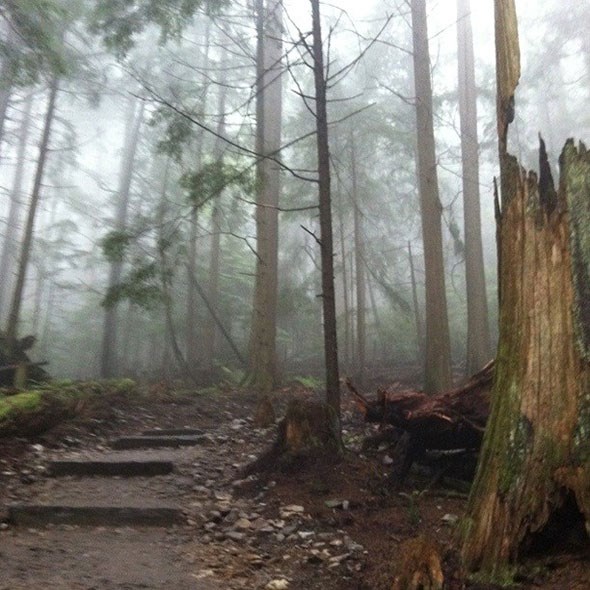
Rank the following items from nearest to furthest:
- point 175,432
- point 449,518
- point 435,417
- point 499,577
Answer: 1. point 499,577
2. point 449,518
3. point 435,417
4. point 175,432

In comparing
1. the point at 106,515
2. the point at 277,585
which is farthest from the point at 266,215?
the point at 277,585

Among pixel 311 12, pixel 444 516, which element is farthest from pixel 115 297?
pixel 444 516

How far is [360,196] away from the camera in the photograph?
23.1 m

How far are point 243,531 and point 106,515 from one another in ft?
4.34

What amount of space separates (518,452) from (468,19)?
1820cm

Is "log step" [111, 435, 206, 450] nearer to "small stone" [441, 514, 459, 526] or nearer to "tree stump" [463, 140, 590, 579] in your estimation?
"small stone" [441, 514, 459, 526]

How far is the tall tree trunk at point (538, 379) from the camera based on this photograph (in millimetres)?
3551

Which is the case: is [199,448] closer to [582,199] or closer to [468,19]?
[582,199]

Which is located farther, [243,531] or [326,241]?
[326,241]

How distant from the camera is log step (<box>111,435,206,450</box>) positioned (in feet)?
30.0

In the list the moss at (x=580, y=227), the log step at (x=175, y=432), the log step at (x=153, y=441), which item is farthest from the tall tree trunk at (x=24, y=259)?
the moss at (x=580, y=227)

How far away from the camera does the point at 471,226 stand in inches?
610

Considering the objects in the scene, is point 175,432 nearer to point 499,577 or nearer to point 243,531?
point 243,531

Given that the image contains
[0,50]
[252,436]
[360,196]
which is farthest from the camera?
[360,196]
